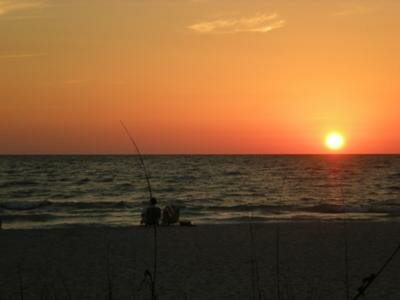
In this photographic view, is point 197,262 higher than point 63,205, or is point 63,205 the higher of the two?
point 63,205

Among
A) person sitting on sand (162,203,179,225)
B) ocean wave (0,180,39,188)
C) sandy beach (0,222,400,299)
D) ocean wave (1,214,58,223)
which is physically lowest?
sandy beach (0,222,400,299)

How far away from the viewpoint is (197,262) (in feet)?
45.1

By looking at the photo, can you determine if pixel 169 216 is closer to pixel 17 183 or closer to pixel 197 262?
pixel 197 262

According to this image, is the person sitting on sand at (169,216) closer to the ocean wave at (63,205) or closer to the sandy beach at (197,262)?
the sandy beach at (197,262)

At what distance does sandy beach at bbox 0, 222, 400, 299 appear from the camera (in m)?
10.8

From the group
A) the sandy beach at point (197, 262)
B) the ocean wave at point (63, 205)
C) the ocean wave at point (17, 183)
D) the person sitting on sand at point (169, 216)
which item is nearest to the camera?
the sandy beach at point (197, 262)

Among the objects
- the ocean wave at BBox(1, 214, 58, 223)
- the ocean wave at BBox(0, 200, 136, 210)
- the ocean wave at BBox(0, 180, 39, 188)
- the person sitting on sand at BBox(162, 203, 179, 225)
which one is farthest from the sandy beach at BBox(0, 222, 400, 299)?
the ocean wave at BBox(0, 180, 39, 188)

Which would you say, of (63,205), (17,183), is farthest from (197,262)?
(17,183)

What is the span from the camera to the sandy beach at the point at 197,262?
10781 millimetres

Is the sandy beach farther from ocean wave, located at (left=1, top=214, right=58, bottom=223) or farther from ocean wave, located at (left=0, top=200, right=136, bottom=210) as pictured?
ocean wave, located at (left=0, top=200, right=136, bottom=210)

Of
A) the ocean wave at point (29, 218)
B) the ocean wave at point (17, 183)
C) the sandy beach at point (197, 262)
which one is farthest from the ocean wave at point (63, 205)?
the ocean wave at point (17, 183)

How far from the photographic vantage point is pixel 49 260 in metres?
14.4

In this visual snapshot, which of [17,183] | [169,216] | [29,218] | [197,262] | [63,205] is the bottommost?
[197,262]

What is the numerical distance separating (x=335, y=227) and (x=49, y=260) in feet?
36.1
